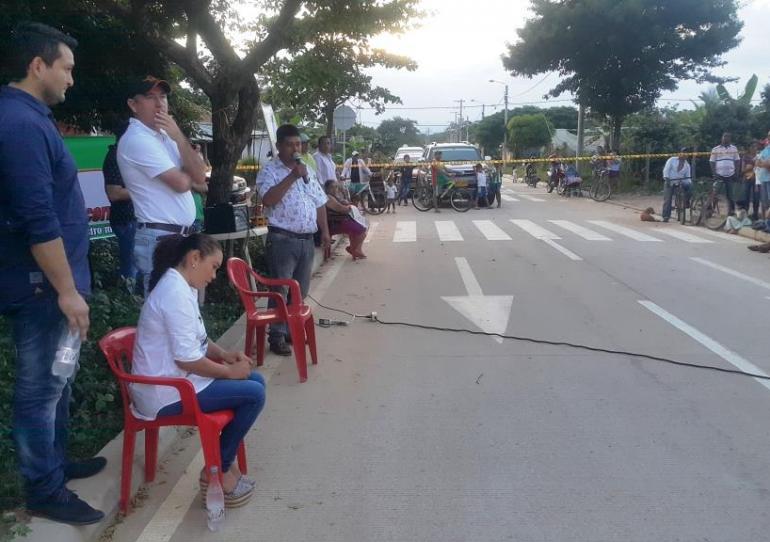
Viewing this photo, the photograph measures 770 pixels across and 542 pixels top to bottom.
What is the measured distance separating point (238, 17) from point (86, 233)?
9113mm

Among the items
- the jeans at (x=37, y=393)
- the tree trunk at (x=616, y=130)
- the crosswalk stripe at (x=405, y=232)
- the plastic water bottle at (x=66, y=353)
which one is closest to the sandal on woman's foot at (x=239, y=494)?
the jeans at (x=37, y=393)

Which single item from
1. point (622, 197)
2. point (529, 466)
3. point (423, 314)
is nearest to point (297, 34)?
point (423, 314)

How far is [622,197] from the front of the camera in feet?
83.7

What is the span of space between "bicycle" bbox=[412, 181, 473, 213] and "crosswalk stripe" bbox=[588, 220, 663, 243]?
4.37 m

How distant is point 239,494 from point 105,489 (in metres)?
0.65

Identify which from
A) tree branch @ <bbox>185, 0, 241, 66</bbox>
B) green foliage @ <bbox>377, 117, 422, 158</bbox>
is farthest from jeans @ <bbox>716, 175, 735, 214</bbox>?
green foliage @ <bbox>377, 117, 422, 158</bbox>

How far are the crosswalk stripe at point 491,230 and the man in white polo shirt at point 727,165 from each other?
15.7 feet

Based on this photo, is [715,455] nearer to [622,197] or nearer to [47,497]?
[47,497]

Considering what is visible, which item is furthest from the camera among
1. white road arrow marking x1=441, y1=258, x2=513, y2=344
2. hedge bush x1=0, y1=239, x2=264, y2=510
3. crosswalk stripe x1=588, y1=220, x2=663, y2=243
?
crosswalk stripe x1=588, y1=220, x2=663, y2=243

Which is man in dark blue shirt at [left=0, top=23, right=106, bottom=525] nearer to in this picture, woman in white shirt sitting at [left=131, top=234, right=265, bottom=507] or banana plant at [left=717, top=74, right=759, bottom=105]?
woman in white shirt sitting at [left=131, top=234, right=265, bottom=507]

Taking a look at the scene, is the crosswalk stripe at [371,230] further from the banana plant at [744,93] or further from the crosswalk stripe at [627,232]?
the banana plant at [744,93]

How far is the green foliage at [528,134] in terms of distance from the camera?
206 ft

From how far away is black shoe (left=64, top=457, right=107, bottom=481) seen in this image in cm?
380

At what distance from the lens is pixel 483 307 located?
27.7 ft
